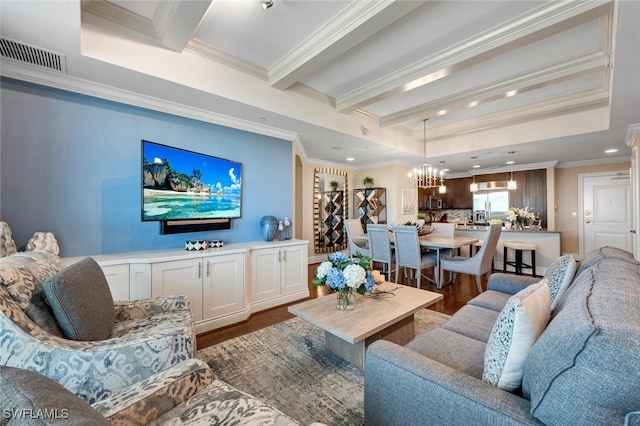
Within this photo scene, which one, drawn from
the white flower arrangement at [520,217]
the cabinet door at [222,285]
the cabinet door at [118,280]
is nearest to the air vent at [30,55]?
the cabinet door at [118,280]

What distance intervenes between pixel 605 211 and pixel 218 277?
8082 mm

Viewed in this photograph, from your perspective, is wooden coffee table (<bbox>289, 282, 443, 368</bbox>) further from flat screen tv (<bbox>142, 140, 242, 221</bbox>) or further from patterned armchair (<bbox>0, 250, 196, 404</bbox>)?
flat screen tv (<bbox>142, 140, 242, 221</bbox>)

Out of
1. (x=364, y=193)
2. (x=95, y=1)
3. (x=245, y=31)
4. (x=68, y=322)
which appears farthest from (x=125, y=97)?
(x=364, y=193)

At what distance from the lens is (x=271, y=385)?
192cm

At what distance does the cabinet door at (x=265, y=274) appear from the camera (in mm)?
3312

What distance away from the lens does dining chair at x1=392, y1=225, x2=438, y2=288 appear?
4070mm

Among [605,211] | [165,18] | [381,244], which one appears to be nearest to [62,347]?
[165,18]

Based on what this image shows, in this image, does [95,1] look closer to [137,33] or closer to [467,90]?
[137,33]

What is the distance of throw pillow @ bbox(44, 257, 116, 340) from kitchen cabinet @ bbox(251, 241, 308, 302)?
70.7 inches

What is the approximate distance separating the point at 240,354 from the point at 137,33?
2.90 metres

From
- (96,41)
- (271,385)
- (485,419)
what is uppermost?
(96,41)

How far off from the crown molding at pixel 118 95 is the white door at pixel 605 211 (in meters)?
7.40

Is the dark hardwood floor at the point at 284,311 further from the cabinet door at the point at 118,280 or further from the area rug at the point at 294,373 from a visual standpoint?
the cabinet door at the point at 118,280

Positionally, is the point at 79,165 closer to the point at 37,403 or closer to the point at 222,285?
the point at 222,285
